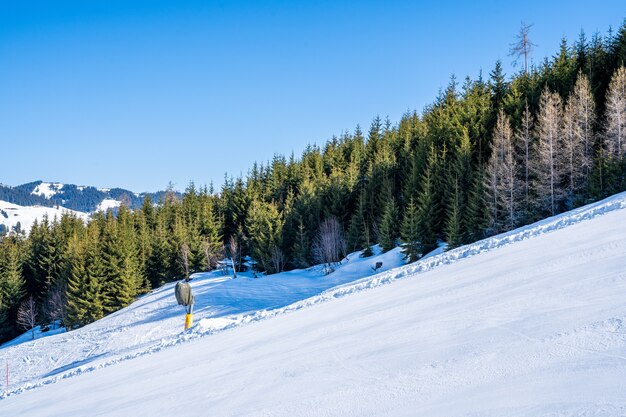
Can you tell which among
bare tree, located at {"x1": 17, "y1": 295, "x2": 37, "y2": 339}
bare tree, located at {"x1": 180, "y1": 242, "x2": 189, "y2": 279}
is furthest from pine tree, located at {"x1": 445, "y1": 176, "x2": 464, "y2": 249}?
bare tree, located at {"x1": 17, "y1": 295, "x2": 37, "y2": 339}

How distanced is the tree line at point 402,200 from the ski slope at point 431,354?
1953cm

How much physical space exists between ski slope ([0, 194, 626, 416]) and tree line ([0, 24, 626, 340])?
769 inches

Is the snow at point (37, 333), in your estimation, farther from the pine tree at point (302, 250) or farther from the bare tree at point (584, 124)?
the bare tree at point (584, 124)

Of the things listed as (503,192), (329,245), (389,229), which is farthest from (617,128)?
(329,245)

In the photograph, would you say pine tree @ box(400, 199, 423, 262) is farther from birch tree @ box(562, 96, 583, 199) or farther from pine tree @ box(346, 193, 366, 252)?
birch tree @ box(562, 96, 583, 199)

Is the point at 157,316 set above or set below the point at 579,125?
below

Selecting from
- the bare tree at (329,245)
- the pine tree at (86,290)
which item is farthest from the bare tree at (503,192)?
the pine tree at (86,290)

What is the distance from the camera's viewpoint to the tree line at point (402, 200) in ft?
99.0

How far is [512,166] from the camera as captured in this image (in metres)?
30.0

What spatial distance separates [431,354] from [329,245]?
1462 inches

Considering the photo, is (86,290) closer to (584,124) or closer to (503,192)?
(503,192)

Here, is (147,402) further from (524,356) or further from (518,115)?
(518,115)

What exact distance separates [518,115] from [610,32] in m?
16.0

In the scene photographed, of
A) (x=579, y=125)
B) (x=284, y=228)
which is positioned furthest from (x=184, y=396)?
(x=284, y=228)
